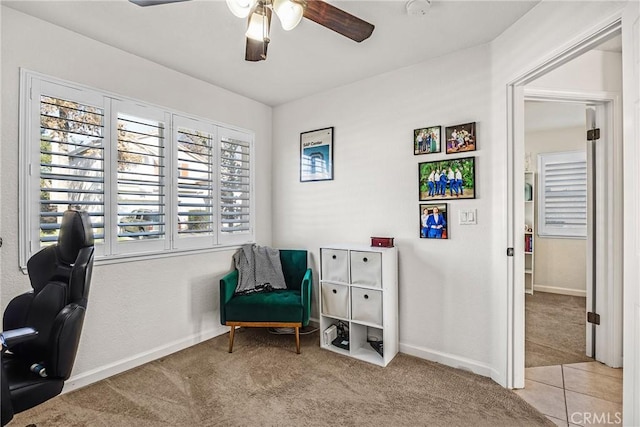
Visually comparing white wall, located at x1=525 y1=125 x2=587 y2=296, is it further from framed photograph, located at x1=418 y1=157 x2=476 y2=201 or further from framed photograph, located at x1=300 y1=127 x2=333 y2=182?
framed photograph, located at x1=300 y1=127 x2=333 y2=182

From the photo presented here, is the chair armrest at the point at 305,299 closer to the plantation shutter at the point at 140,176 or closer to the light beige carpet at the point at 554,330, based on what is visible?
the plantation shutter at the point at 140,176

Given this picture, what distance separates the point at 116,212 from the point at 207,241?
840 millimetres

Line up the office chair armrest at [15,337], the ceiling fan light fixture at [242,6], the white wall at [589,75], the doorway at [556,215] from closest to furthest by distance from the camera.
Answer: the office chair armrest at [15,337] → the ceiling fan light fixture at [242,6] → the white wall at [589,75] → the doorway at [556,215]

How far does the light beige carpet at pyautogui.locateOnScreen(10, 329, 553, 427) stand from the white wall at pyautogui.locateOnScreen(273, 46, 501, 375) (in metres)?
0.36

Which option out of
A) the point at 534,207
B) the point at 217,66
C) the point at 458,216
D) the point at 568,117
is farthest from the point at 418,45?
the point at 534,207

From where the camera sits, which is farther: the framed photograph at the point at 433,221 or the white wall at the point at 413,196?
the framed photograph at the point at 433,221

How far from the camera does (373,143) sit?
2910mm

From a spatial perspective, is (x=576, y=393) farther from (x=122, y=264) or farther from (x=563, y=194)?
(x=563, y=194)

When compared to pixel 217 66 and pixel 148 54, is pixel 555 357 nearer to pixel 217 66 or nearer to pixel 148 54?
pixel 217 66

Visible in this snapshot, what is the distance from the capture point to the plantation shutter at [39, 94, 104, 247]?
2053 mm

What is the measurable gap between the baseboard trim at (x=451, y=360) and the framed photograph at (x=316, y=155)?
1756 mm

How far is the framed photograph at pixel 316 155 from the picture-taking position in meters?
3.21

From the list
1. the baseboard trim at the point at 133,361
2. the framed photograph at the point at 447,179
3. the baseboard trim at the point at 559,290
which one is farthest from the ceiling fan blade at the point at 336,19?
the baseboard trim at the point at 559,290

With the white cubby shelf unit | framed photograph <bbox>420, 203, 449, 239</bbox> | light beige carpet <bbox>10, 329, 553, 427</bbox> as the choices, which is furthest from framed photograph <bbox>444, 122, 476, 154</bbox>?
light beige carpet <bbox>10, 329, 553, 427</bbox>
